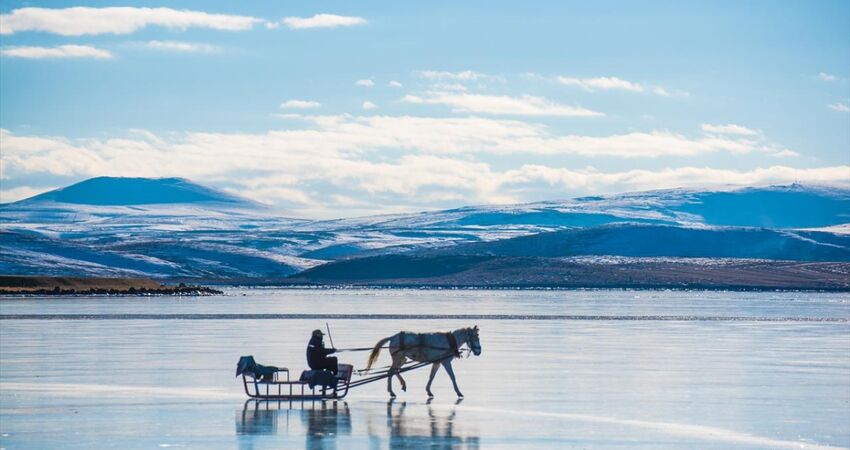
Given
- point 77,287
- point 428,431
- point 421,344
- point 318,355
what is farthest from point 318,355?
point 77,287

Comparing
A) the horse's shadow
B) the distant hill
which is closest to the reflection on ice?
the horse's shadow

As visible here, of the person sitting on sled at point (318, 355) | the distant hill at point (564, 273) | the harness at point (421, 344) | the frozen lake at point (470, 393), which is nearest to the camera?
the frozen lake at point (470, 393)

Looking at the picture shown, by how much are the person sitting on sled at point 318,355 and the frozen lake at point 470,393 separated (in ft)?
2.53

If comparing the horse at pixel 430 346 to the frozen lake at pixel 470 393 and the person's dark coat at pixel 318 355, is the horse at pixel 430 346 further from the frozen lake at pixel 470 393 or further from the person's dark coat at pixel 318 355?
the person's dark coat at pixel 318 355

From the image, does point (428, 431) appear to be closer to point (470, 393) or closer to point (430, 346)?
point (430, 346)

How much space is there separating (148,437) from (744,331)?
113 ft

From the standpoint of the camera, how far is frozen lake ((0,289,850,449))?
790 inches

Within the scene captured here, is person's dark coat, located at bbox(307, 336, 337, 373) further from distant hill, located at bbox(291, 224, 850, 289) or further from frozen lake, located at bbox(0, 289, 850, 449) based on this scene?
distant hill, located at bbox(291, 224, 850, 289)

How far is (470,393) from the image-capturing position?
86.4 feet

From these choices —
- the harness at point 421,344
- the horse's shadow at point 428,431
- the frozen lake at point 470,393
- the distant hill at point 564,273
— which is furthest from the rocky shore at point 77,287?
the horse's shadow at point 428,431

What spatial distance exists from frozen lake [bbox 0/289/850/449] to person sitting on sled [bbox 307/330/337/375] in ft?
2.53

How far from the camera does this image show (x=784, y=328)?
175 feet

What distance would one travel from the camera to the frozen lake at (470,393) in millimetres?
20062

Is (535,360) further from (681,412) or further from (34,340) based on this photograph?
(34,340)
